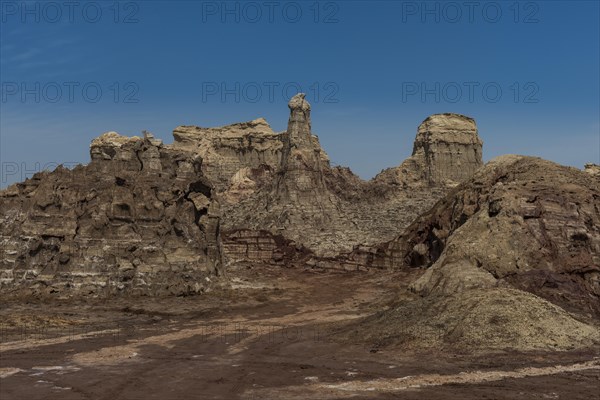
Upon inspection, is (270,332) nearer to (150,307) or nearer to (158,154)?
(150,307)

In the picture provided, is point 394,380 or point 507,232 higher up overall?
point 507,232

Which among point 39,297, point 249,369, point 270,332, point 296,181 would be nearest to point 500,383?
point 249,369

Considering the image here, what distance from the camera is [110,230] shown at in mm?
41312

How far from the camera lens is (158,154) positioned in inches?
1935

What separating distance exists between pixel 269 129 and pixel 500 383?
12006 cm

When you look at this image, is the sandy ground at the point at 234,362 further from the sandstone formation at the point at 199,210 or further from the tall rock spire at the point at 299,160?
the tall rock spire at the point at 299,160

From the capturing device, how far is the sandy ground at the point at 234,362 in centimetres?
1633

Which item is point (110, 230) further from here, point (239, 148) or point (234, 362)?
point (239, 148)

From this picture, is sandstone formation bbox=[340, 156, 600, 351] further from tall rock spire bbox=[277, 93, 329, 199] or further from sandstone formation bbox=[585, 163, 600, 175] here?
sandstone formation bbox=[585, 163, 600, 175]

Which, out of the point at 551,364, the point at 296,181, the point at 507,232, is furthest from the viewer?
the point at 296,181

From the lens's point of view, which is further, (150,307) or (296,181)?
(296,181)

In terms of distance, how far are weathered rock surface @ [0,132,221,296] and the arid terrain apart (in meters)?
0.12

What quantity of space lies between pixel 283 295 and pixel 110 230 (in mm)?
14741

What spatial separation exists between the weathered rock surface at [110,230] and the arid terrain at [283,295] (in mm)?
116
